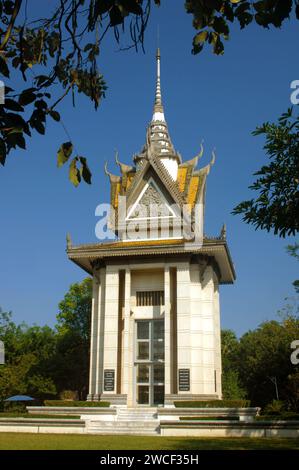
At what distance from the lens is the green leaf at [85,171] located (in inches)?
152

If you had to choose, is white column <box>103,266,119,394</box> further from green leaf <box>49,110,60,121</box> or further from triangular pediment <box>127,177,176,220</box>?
green leaf <box>49,110,60,121</box>

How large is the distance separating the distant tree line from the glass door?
7.29 metres

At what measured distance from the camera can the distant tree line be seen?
3488 cm

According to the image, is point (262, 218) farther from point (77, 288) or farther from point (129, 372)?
point (77, 288)

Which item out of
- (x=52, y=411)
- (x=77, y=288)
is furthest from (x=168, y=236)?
(x=77, y=288)

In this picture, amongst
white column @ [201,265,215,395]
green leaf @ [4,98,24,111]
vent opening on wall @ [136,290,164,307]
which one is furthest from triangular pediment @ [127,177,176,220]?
green leaf @ [4,98,24,111]

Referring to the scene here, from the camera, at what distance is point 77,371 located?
39.9 meters

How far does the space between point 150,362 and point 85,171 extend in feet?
86.8

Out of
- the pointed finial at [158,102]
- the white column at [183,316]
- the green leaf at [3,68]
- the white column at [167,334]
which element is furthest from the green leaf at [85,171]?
the pointed finial at [158,102]

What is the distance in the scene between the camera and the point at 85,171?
3855 mm

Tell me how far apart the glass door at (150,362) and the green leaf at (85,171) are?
26225 millimetres

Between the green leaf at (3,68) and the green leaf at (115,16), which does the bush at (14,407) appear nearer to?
the green leaf at (3,68)

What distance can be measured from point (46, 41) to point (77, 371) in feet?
121

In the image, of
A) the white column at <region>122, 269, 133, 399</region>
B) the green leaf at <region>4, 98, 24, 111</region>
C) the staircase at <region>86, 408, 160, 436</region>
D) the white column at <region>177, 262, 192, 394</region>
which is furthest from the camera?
→ the white column at <region>122, 269, 133, 399</region>
